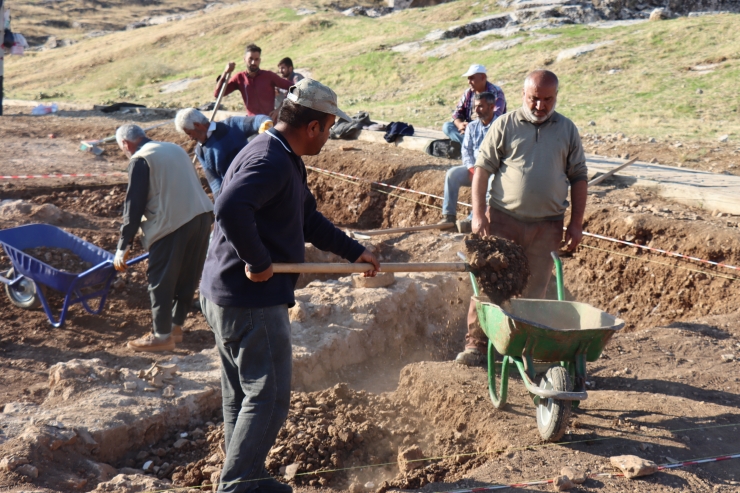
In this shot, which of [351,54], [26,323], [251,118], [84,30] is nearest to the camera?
[26,323]

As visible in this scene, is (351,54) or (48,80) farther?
(48,80)

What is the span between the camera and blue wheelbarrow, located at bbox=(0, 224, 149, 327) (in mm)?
6512

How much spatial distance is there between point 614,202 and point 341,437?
5.22m

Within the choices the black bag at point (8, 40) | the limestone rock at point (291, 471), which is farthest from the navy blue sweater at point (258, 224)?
the black bag at point (8, 40)

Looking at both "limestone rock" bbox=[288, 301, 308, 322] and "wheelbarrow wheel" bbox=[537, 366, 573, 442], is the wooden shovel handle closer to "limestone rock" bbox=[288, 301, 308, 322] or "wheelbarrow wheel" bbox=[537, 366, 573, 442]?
"wheelbarrow wheel" bbox=[537, 366, 573, 442]

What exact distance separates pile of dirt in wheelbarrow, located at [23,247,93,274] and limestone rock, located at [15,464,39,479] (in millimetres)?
3938

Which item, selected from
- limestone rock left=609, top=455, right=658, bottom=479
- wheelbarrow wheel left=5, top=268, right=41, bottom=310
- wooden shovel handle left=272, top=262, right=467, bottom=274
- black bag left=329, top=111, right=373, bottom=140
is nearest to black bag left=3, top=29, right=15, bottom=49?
black bag left=329, top=111, right=373, bottom=140

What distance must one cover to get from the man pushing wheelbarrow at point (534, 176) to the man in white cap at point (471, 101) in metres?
2.78

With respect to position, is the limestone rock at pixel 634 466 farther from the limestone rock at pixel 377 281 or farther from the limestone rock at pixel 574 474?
the limestone rock at pixel 377 281

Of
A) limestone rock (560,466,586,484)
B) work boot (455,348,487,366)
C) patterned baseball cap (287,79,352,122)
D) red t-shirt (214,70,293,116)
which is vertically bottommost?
work boot (455,348,487,366)

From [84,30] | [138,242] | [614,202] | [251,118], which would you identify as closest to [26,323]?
[138,242]

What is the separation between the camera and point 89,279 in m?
6.59

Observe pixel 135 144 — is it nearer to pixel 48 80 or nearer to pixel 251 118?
pixel 251 118

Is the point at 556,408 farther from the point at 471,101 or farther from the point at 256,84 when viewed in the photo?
the point at 256,84
